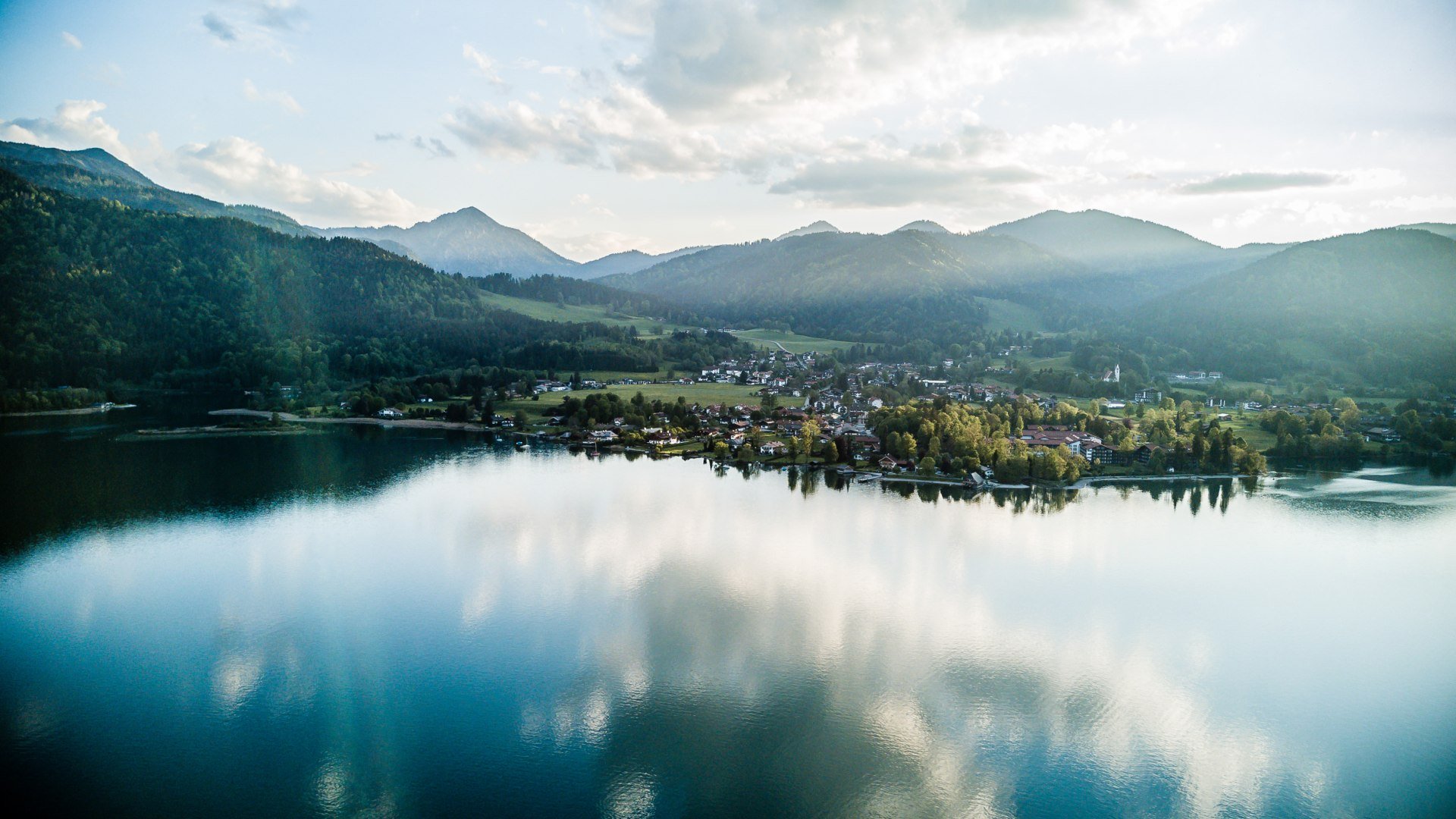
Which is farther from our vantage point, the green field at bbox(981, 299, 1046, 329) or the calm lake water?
the green field at bbox(981, 299, 1046, 329)

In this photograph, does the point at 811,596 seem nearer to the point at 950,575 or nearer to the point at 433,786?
the point at 950,575

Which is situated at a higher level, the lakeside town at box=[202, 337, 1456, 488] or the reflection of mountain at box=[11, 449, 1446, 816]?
the lakeside town at box=[202, 337, 1456, 488]

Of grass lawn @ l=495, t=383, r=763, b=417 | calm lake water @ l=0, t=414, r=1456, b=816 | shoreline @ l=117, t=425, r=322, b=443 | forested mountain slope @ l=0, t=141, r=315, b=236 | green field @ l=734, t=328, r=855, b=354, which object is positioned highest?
forested mountain slope @ l=0, t=141, r=315, b=236

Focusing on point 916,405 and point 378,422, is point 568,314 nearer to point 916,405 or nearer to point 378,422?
point 378,422

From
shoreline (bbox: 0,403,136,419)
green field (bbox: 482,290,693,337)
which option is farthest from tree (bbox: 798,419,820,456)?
green field (bbox: 482,290,693,337)

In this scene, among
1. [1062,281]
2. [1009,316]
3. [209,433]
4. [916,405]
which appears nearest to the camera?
[209,433]

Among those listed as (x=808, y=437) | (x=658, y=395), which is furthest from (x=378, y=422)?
(x=808, y=437)

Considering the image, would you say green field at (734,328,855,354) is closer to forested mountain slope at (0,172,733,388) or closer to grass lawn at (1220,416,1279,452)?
forested mountain slope at (0,172,733,388)

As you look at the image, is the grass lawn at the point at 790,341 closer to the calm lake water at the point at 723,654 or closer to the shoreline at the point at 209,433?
the shoreline at the point at 209,433

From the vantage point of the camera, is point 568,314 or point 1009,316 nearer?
point 568,314
